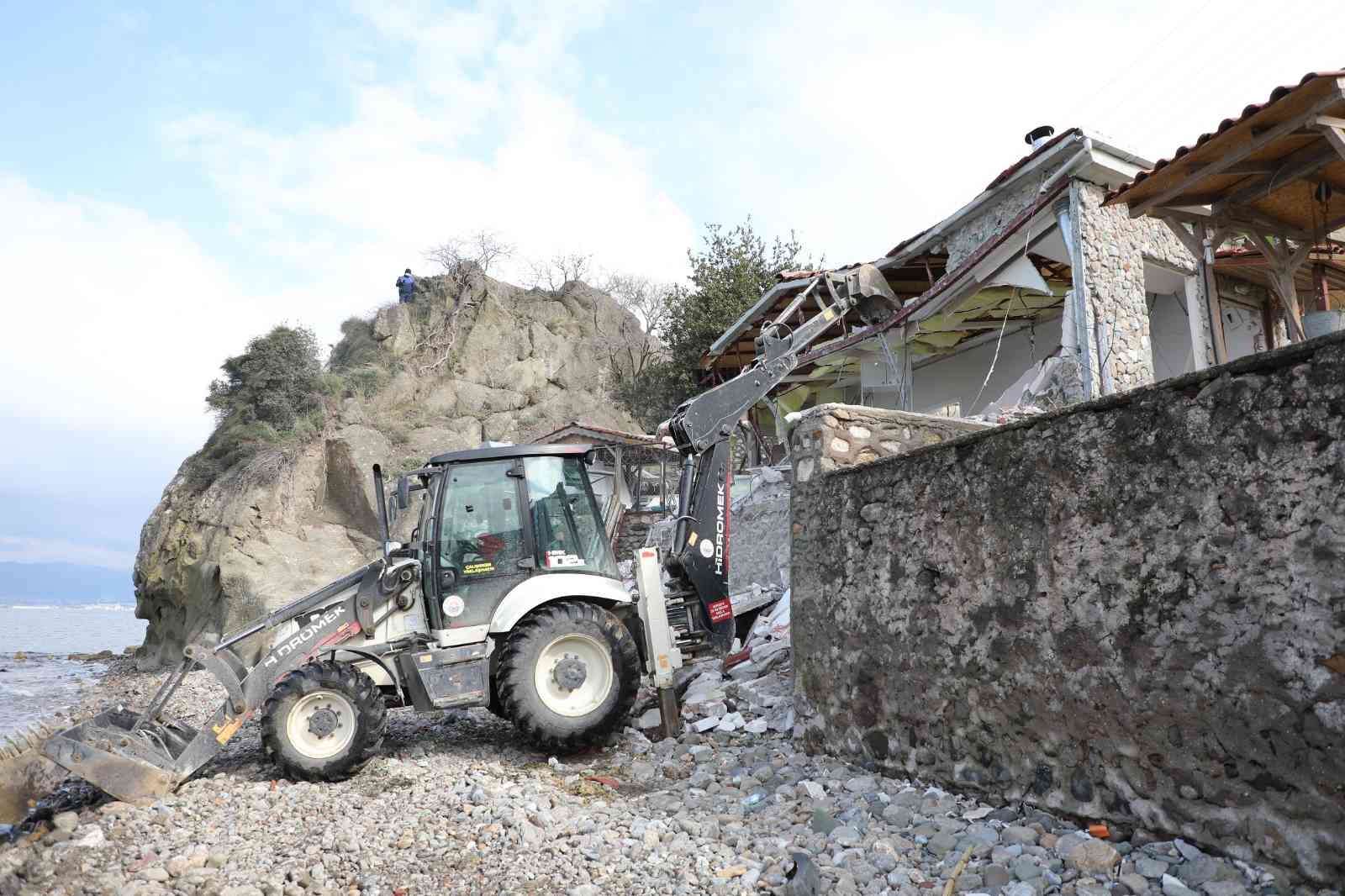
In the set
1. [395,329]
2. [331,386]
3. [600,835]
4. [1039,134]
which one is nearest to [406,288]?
[395,329]

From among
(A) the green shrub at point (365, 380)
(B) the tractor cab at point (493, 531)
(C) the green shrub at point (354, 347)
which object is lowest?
(B) the tractor cab at point (493, 531)

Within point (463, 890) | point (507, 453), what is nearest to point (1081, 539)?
point (463, 890)

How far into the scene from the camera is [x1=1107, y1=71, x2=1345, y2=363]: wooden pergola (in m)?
5.34

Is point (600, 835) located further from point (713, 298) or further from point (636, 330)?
point (636, 330)

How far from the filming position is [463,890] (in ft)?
13.1

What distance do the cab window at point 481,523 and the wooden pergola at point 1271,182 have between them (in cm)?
539

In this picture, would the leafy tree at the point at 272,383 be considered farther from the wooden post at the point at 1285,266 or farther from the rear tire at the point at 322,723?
the wooden post at the point at 1285,266

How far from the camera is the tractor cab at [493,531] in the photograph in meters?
6.57

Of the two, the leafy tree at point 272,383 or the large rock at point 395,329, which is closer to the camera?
the leafy tree at point 272,383

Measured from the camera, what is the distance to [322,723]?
19.4ft

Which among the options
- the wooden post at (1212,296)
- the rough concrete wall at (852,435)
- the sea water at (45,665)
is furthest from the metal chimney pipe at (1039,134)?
the sea water at (45,665)

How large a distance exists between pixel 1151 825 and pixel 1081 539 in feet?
3.81

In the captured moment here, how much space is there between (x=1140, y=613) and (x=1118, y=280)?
6637mm

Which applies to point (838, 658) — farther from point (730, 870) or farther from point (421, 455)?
point (421, 455)
